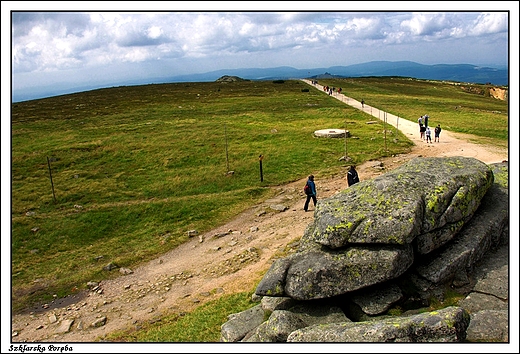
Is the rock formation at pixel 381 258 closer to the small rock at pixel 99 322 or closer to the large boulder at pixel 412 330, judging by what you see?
the large boulder at pixel 412 330

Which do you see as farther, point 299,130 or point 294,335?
point 299,130

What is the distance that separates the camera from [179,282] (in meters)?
21.5

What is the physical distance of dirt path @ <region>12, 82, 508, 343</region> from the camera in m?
18.6

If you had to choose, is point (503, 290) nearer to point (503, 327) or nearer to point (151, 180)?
point (503, 327)

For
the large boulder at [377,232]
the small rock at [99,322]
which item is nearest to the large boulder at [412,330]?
the large boulder at [377,232]

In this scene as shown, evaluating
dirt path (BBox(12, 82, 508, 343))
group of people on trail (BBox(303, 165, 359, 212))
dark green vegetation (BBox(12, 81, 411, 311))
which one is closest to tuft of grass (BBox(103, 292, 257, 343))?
dirt path (BBox(12, 82, 508, 343))

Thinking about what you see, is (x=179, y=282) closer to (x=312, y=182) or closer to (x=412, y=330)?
(x=312, y=182)

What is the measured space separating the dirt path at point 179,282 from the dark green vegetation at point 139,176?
1.50 meters

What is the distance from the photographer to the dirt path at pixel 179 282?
733 inches

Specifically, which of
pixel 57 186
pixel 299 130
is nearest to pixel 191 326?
pixel 57 186

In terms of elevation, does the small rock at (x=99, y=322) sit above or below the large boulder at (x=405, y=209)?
below

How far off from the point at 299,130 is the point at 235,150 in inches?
522

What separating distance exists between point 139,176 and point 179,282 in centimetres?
2214

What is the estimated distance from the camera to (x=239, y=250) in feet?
78.5
